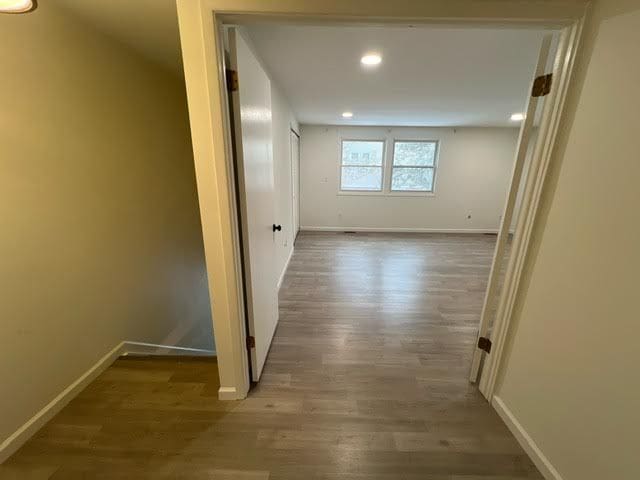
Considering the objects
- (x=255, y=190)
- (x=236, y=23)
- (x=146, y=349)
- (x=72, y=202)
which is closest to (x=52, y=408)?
(x=146, y=349)

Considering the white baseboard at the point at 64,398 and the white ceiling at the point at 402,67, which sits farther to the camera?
the white ceiling at the point at 402,67

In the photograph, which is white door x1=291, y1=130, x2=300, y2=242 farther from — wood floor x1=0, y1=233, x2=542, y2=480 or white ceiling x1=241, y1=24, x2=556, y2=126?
wood floor x1=0, y1=233, x2=542, y2=480

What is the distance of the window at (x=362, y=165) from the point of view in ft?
19.0

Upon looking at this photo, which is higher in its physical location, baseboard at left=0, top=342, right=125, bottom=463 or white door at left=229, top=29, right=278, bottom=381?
white door at left=229, top=29, right=278, bottom=381

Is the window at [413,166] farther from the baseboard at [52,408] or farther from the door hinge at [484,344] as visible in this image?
the baseboard at [52,408]

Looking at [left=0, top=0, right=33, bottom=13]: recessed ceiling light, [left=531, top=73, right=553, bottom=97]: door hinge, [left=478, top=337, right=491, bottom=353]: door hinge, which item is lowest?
[left=478, top=337, right=491, bottom=353]: door hinge

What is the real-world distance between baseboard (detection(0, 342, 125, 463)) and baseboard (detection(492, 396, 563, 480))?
2.52 metres

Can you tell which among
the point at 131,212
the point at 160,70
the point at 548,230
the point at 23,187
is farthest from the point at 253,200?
the point at 160,70

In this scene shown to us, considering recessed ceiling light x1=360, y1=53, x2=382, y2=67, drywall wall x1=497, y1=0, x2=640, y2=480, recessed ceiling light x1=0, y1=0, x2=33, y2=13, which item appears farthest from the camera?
recessed ceiling light x1=360, y1=53, x2=382, y2=67

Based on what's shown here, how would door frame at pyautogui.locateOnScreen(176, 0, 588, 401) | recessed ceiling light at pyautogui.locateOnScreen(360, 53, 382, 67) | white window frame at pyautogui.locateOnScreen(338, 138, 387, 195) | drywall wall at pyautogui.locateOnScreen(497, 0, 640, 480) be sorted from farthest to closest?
white window frame at pyautogui.locateOnScreen(338, 138, 387, 195) → recessed ceiling light at pyautogui.locateOnScreen(360, 53, 382, 67) → door frame at pyautogui.locateOnScreen(176, 0, 588, 401) → drywall wall at pyautogui.locateOnScreen(497, 0, 640, 480)

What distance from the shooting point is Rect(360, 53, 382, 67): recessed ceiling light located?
6.75 ft

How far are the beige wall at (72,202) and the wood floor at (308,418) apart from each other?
1.11ft

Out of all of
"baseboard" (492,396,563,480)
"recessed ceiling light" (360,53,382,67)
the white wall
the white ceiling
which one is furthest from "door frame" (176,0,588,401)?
the white wall

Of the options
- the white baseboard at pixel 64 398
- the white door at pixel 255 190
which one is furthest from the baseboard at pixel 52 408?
the white door at pixel 255 190
